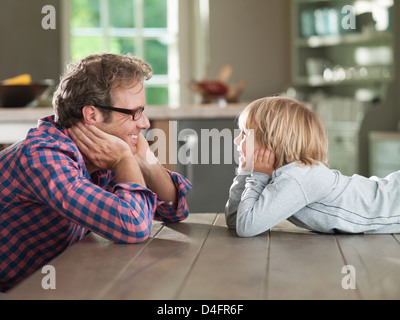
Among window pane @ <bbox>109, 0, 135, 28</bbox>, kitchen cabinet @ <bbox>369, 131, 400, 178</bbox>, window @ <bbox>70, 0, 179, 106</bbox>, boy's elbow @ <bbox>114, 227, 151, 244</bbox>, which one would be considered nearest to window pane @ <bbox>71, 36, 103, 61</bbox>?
window @ <bbox>70, 0, 179, 106</bbox>

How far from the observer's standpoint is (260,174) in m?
1.74

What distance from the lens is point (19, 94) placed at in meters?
3.51

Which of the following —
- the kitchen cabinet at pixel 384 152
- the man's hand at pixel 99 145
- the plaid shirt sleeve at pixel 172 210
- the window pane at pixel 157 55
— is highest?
the window pane at pixel 157 55

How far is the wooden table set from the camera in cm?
110

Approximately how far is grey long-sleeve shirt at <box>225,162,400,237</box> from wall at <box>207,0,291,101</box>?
560 cm

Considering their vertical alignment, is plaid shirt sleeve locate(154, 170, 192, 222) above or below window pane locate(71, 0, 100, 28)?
below

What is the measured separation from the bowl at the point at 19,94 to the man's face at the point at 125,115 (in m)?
1.88

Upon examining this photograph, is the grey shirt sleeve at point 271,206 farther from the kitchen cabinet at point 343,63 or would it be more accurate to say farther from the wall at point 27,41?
the wall at point 27,41

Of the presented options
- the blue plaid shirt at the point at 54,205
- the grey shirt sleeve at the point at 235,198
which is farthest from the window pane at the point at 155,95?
the grey shirt sleeve at the point at 235,198

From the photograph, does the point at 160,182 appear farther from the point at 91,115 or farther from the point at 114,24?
the point at 114,24

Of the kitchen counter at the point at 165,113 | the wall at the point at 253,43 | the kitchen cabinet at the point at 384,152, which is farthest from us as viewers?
the wall at the point at 253,43

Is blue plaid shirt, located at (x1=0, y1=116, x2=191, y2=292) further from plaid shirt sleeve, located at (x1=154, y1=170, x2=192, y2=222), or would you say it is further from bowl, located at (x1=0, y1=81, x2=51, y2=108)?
bowl, located at (x1=0, y1=81, x2=51, y2=108)

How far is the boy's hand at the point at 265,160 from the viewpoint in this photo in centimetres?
174

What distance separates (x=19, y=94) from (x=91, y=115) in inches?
75.3
